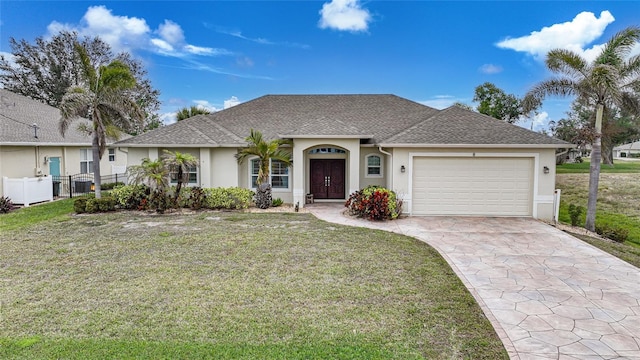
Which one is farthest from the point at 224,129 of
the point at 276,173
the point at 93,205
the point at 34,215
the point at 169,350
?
the point at 169,350

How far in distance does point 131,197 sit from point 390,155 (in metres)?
10.8

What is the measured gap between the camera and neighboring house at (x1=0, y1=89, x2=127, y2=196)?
49.7 feet

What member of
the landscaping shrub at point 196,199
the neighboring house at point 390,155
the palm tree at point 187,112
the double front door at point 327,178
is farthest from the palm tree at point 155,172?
the palm tree at point 187,112

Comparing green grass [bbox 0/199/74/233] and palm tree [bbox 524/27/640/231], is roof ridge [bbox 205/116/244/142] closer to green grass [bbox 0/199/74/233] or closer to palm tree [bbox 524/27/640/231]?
green grass [bbox 0/199/74/233]

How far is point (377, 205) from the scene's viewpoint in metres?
12.1

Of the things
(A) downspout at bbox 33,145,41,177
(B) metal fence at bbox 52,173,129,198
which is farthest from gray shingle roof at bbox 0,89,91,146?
(B) metal fence at bbox 52,173,129,198

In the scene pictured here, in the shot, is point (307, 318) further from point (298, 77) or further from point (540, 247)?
point (298, 77)

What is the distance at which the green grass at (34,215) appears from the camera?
11.2 meters

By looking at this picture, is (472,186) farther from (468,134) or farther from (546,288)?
(546,288)

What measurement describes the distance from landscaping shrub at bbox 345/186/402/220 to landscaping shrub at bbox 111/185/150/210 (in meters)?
8.60

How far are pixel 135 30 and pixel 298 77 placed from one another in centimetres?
1106

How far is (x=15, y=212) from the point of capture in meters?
13.3

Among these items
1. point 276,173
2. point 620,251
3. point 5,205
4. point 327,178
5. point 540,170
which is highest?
point 540,170

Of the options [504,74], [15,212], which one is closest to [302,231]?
[15,212]
